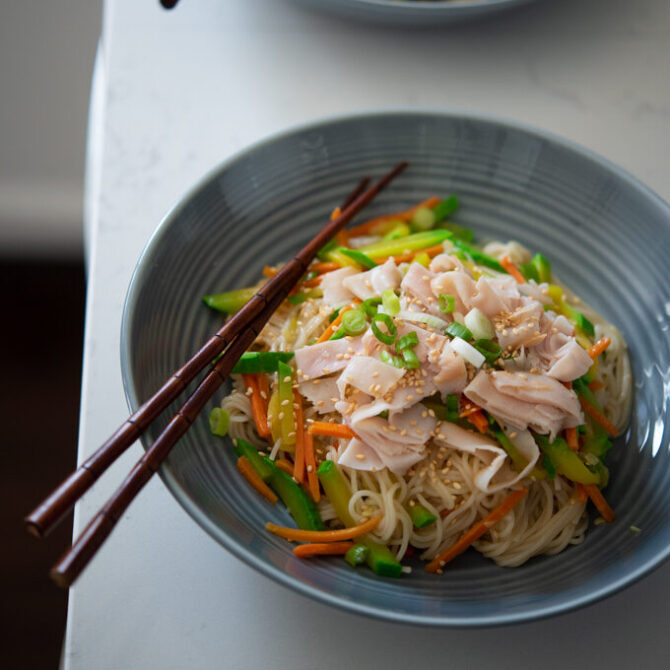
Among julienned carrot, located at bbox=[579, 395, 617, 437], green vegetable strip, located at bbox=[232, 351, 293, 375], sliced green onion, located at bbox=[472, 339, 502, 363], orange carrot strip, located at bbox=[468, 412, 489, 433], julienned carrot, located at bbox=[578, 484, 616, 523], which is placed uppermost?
sliced green onion, located at bbox=[472, 339, 502, 363]

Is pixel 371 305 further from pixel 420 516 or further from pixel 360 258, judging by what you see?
pixel 420 516

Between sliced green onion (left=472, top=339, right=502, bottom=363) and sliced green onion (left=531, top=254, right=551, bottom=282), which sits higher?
sliced green onion (left=531, top=254, right=551, bottom=282)

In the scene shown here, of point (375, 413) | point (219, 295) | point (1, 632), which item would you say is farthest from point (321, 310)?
point (1, 632)

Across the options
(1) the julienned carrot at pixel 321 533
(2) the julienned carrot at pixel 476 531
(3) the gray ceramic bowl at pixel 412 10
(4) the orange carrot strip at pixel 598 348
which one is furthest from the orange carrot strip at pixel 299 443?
(3) the gray ceramic bowl at pixel 412 10

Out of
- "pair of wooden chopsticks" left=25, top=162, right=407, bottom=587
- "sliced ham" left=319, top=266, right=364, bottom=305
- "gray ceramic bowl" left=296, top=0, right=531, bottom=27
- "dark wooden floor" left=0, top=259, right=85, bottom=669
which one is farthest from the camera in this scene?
"dark wooden floor" left=0, top=259, right=85, bottom=669

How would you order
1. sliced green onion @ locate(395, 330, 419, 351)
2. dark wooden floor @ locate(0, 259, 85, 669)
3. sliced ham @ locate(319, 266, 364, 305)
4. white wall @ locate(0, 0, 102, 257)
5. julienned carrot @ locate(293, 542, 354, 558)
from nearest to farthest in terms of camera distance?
julienned carrot @ locate(293, 542, 354, 558) → sliced green onion @ locate(395, 330, 419, 351) → sliced ham @ locate(319, 266, 364, 305) → dark wooden floor @ locate(0, 259, 85, 669) → white wall @ locate(0, 0, 102, 257)

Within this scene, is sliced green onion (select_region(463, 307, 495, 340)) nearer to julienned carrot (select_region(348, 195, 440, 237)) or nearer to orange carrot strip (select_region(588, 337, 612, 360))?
orange carrot strip (select_region(588, 337, 612, 360))

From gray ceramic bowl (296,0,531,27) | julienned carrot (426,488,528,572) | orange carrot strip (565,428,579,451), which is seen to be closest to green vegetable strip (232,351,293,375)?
julienned carrot (426,488,528,572)

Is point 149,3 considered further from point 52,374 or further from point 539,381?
point 539,381
